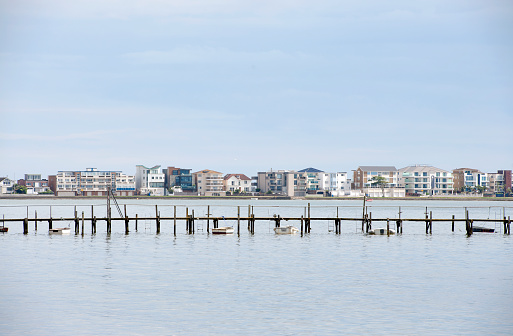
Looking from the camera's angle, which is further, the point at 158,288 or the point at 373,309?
the point at 158,288

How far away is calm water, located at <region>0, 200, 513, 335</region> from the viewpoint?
29.9 m

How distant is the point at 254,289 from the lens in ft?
128

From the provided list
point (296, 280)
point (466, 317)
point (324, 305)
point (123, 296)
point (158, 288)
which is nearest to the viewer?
point (466, 317)

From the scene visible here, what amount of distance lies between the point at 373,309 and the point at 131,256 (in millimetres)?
28903

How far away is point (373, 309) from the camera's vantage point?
109ft

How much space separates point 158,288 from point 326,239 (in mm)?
39298

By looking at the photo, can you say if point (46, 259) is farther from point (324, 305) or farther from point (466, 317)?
point (466, 317)

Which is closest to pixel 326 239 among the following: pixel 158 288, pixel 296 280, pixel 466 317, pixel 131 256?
pixel 131 256

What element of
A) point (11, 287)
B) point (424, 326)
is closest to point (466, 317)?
point (424, 326)

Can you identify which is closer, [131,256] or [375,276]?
[375,276]

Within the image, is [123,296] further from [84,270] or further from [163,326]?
[84,270]

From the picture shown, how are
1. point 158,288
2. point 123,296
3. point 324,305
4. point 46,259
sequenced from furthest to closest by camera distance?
1. point 46,259
2. point 158,288
3. point 123,296
4. point 324,305

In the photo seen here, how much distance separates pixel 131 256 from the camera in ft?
186

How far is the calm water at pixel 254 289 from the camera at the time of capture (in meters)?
29.9
